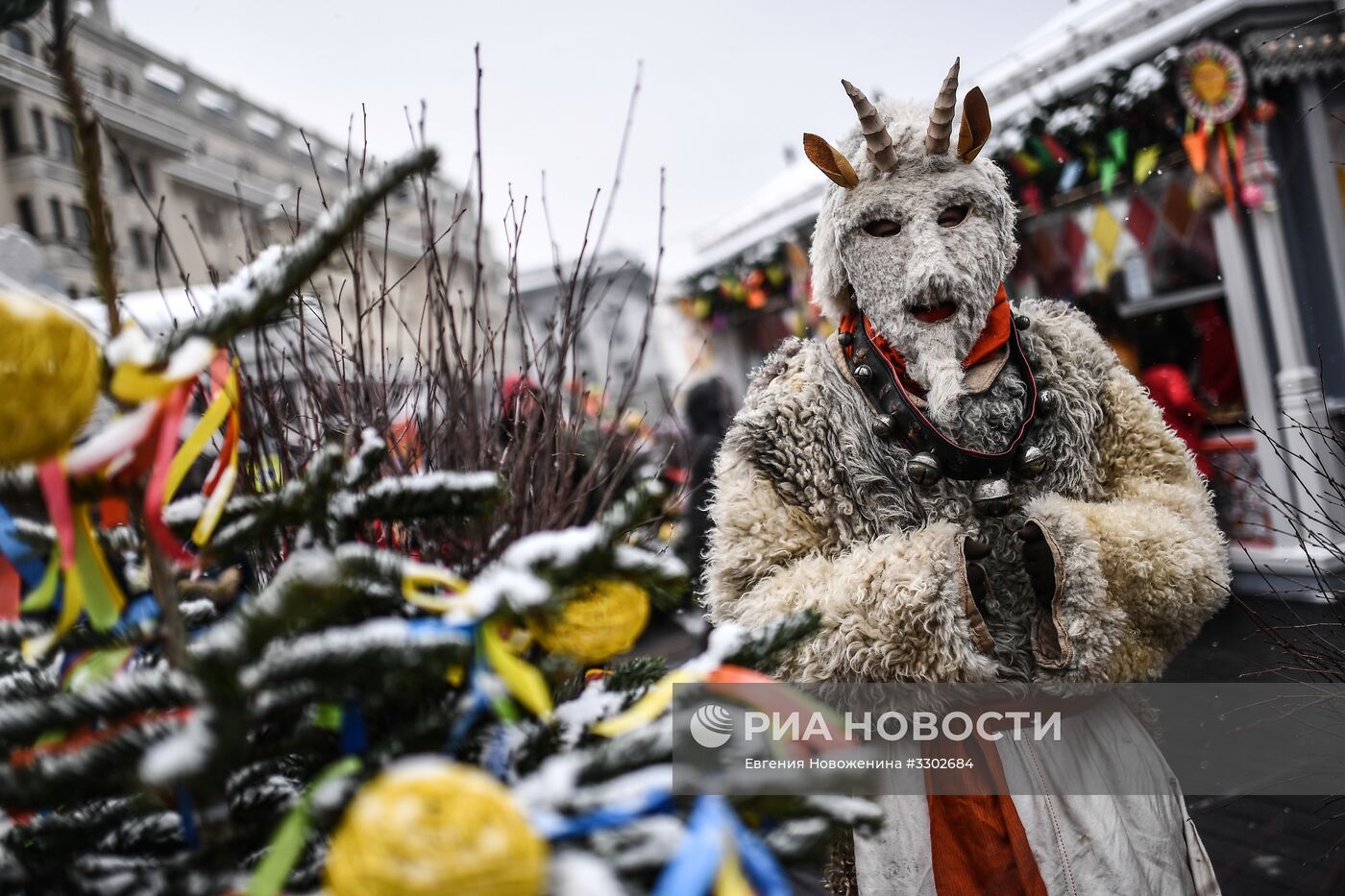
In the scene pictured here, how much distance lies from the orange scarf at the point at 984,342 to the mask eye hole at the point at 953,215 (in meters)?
0.16

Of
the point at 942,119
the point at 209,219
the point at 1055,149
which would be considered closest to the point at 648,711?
the point at 942,119

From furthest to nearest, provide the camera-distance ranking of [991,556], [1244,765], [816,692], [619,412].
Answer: [1244,765]
[991,556]
[816,692]
[619,412]

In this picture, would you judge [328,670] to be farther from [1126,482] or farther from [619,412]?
[1126,482]

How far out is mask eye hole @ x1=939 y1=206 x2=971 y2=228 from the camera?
5.79ft

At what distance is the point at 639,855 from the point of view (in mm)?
616

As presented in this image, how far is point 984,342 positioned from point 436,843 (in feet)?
5.13

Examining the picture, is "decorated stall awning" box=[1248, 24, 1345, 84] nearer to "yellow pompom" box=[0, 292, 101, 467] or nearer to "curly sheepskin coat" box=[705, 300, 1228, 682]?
→ "curly sheepskin coat" box=[705, 300, 1228, 682]

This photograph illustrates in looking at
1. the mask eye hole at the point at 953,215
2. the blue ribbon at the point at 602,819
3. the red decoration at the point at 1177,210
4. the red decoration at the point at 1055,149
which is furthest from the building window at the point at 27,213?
the blue ribbon at the point at 602,819

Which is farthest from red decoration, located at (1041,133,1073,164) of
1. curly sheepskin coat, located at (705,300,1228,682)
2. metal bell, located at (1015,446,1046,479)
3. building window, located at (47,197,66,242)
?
building window, located at (47,197,66,242)

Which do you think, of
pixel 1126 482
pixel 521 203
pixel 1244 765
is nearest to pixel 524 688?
pixel 521 203

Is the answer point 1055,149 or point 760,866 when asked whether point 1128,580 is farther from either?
point 1055,149

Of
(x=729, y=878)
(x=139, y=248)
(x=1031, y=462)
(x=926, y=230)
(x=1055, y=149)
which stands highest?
(x=139, y=248)

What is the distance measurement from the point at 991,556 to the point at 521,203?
110cm

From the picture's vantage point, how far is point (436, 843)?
1.61 feet
